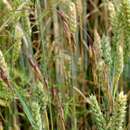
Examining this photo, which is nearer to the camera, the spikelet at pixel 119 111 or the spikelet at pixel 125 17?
the spikelet at pixel 119 111

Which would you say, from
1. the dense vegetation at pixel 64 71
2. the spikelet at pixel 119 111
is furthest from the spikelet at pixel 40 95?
the spikelet at pixel 119 111

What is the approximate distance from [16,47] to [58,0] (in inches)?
6.8

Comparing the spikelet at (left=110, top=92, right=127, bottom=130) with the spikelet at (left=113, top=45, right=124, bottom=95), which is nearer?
the spikelet at (left=110, top=92, right=127, bottom=130)

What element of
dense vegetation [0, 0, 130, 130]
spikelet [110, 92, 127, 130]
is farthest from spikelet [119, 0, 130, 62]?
spikelet [110, 92, 127, 130]

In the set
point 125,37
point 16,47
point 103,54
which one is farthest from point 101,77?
point 16,47

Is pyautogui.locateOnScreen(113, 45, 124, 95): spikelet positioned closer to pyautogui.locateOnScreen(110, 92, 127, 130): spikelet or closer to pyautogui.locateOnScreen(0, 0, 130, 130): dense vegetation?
pyautogui.locateOnScreen(0, 0, 130, 130): dense vegetation

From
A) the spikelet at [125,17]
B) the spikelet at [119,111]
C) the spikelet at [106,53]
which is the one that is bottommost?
the spikelet at [119,111]

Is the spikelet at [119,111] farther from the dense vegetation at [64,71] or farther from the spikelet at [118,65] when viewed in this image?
the spikelet at [118,65]

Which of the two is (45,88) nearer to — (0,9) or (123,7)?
(123,7)

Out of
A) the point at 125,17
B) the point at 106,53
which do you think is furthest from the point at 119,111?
the point at 125,17

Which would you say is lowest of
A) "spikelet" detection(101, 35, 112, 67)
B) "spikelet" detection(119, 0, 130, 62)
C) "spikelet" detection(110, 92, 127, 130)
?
"spikelet" detection(110, 92, 127, 130)

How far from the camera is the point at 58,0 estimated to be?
1021mm

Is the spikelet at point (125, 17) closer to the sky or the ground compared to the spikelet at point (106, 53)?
closer to the sky

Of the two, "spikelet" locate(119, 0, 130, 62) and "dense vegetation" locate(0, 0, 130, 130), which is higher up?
"spikelet" locate(119, 0, 130, 62)
